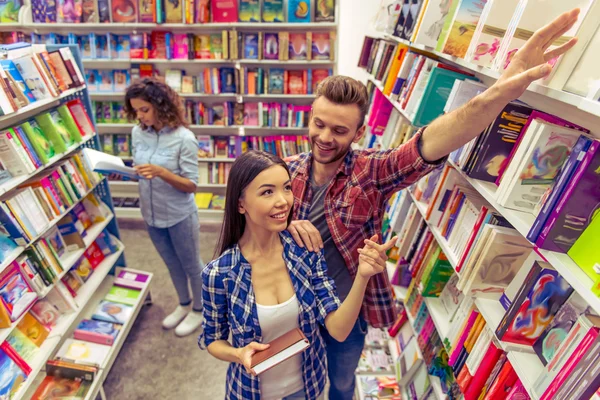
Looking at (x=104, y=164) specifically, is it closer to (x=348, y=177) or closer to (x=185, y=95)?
(x=348, y=177)

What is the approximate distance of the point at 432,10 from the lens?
1642 millimetres

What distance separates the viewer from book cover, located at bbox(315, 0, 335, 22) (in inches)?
132

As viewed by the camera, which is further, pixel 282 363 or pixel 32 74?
pixel 32 74

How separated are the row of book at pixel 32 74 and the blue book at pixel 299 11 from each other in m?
2.03

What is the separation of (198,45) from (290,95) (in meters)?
1.05

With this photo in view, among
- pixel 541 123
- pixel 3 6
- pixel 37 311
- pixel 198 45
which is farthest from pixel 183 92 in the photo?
pixel 541 123

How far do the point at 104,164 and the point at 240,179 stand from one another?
1.18m

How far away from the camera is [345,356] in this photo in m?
1.70

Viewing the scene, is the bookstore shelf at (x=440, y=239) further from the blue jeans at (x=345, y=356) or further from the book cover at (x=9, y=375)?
the book cover at (x=9, y=375)

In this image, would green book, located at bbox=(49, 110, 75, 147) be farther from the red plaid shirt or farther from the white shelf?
the white shelf

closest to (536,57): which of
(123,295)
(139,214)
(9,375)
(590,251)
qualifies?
(590,251)

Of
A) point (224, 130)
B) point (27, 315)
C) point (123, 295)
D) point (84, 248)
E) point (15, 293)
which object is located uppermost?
point (224, 130)

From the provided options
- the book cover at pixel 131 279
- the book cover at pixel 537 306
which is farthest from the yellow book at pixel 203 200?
the book cover at pixel 537 306

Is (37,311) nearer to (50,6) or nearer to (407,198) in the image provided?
(407,198)
